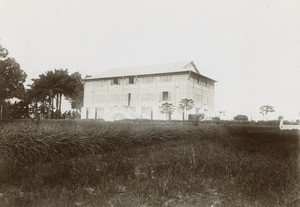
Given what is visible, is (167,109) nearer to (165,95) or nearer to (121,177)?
(165,95)

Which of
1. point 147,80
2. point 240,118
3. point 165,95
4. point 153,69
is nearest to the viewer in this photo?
point 240,118

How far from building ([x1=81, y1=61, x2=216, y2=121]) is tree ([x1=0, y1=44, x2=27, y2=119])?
11014mm

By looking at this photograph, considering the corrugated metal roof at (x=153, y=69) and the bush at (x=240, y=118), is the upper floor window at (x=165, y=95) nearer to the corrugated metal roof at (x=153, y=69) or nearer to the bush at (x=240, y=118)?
the corrugated metal roof at (x=153, y=69)

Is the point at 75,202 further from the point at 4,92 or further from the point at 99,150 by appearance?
the point at 4,92

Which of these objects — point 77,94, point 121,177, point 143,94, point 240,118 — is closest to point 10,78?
point 143,94

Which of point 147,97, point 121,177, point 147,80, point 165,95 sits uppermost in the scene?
point 147,80

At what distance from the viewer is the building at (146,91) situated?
4175 centimetres

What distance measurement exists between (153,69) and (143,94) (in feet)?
12.5

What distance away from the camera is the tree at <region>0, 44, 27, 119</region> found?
35.6m

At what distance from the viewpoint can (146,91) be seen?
45281 mm

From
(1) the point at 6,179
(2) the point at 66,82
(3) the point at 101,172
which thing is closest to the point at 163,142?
(3) the point at 101,172

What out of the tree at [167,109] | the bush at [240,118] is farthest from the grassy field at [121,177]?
the bush at [240,118]

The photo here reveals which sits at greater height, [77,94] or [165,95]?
[77,94]

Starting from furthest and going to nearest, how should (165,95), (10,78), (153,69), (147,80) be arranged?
(153,69) < (147,80) < (165,95) < (10,78)
